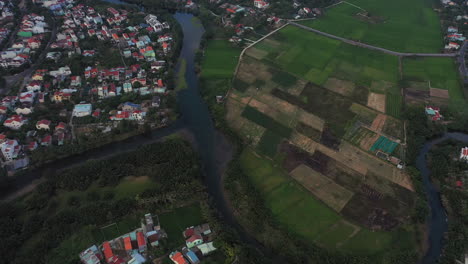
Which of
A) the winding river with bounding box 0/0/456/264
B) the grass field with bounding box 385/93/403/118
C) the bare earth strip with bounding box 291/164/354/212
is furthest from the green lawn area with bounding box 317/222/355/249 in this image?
the grass field with bounding box 385/93/403/118

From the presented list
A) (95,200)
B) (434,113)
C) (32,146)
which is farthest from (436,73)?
(32,146)

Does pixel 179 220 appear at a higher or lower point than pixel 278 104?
lower

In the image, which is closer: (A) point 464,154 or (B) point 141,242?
(B) point 141,242

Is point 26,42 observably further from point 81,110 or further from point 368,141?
point 368,141

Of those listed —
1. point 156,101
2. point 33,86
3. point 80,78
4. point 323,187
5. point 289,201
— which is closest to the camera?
point 289,201

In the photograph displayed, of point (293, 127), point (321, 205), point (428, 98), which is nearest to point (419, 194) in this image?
point (321, 205)

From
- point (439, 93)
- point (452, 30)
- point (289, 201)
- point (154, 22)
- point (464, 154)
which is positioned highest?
point (154, 22)
